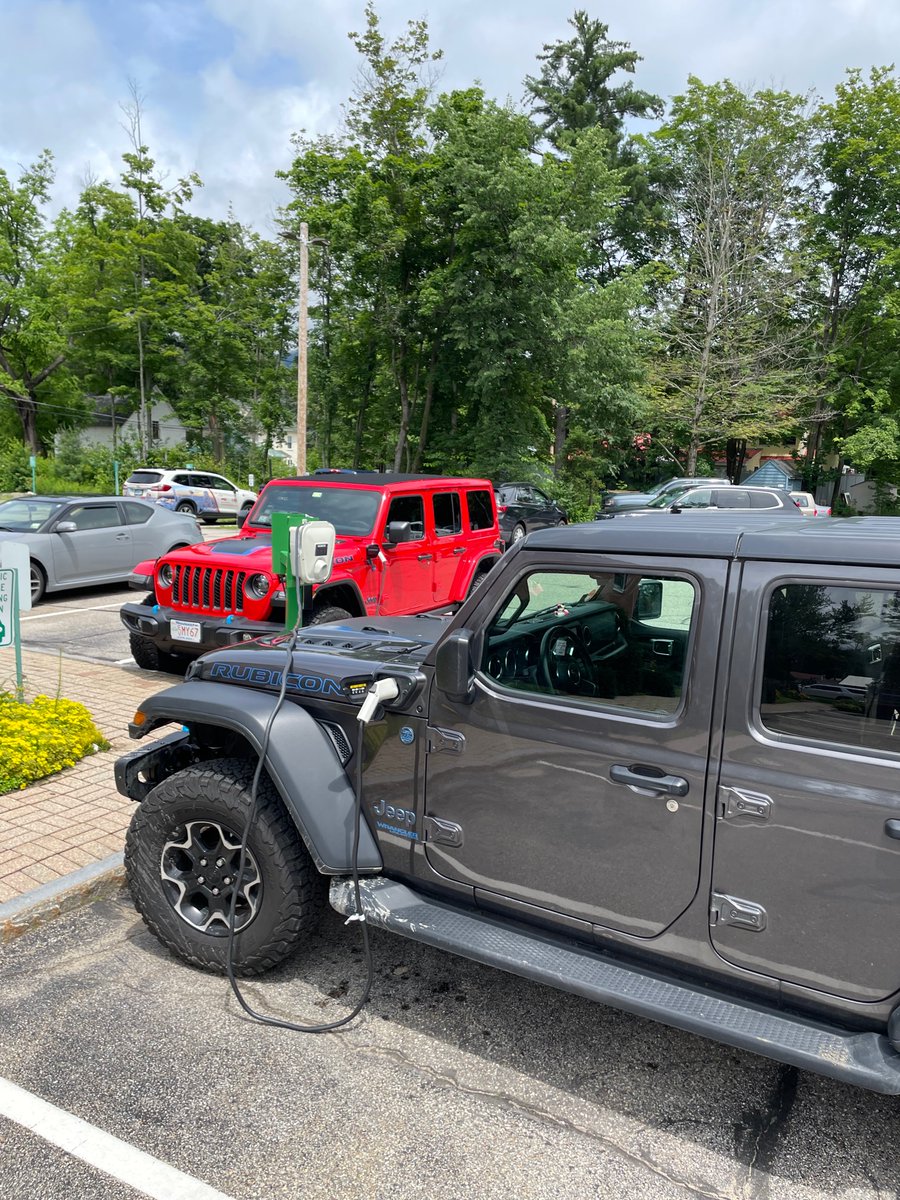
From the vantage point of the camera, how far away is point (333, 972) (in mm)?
3277

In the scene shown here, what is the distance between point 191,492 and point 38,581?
14803mm

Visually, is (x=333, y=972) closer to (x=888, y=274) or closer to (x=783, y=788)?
(x=783, y=788)

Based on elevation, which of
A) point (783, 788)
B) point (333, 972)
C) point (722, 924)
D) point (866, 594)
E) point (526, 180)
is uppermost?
point (526, 180)

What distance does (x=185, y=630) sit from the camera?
22.3 ft

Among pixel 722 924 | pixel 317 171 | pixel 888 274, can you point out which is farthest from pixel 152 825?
pixel 888 274

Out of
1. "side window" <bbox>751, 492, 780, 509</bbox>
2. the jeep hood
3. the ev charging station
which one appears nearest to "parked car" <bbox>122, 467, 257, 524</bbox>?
"side window" <bbox>751, 492, 780, 509</bbox>

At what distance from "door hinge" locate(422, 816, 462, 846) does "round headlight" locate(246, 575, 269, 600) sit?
13.6 ft

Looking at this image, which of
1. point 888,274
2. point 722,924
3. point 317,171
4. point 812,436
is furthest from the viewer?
point 812,436

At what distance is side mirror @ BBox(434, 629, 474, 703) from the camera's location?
2.65 metres

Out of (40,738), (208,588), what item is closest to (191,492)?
(208,588)

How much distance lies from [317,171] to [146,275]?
14.3m

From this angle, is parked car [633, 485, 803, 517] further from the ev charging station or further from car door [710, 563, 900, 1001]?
car door [710, 563, 900, 1001]

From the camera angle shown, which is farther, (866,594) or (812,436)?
(812,436)

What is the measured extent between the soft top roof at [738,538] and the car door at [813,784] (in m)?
0.05
